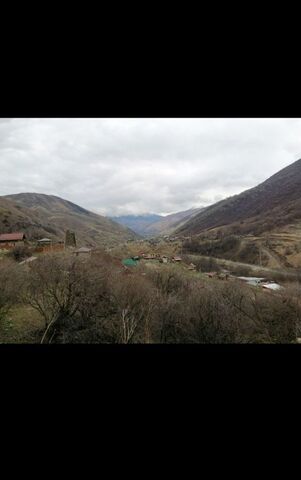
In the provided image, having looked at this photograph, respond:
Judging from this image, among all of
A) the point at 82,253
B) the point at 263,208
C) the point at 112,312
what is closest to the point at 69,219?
the point at 263,208

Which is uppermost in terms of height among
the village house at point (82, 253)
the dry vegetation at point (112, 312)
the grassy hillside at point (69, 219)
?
the grassy hillside at point (69, 219)

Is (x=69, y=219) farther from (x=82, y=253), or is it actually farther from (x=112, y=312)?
(x=112, y=312)

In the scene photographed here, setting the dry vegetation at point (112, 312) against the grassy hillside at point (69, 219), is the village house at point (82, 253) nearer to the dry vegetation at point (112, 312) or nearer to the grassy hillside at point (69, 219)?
the dry vegetation at point (112, 312)

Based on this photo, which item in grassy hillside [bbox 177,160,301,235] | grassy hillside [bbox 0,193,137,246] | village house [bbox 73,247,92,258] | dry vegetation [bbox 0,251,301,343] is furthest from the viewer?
grassy hillside [bbox 0,193,137,246]

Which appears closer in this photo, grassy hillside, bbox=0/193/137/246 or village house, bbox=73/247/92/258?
village house, bbox=73/247/92/258

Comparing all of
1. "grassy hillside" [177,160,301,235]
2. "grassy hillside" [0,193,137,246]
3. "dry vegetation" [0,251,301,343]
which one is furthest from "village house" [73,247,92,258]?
"grassy hillside" [0,193,137,246]

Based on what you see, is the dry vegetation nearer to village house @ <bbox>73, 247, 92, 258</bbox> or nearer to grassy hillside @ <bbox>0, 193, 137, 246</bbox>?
village house @ <bbox>73, 247, 92, 258</bbox>

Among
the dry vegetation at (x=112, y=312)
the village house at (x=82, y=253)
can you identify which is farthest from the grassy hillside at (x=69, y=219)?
the dry vegetation at (x=112, y=312)

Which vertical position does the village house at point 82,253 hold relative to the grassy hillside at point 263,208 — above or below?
below
